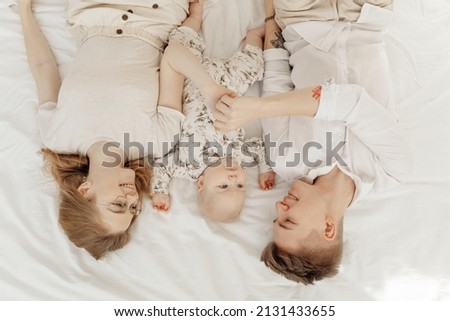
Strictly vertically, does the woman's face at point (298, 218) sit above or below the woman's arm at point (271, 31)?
below

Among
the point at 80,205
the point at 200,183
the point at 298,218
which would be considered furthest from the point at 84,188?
the point at 298,218

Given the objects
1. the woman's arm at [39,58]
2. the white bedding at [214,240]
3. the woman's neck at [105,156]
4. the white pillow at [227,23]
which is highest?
the white pillow at [227,23]

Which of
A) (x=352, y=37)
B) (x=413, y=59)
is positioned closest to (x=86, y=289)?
(x=352, y=37)

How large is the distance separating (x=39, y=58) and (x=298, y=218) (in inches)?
35.3

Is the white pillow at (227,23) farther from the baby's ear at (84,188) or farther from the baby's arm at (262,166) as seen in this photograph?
the baby's ear at (84,188)

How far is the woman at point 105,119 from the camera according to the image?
1.22 m

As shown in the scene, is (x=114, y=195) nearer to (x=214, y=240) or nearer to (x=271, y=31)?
(x=214, y=240)

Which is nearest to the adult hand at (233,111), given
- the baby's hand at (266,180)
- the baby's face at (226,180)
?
the baby's face at (226,180)

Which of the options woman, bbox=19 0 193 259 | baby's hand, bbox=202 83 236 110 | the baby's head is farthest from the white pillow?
the baby's head

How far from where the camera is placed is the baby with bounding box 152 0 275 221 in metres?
1.26

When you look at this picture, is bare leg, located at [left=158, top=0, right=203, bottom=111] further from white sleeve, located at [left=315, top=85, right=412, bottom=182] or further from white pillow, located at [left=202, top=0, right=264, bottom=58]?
white sleeve, located at [left=315, top=85, right=412, bottom=182]

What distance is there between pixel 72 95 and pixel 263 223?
2.07 feet

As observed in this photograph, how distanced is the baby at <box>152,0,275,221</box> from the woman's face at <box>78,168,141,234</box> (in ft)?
0.36

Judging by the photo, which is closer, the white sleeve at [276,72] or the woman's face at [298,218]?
the woman's face at [298,218]
